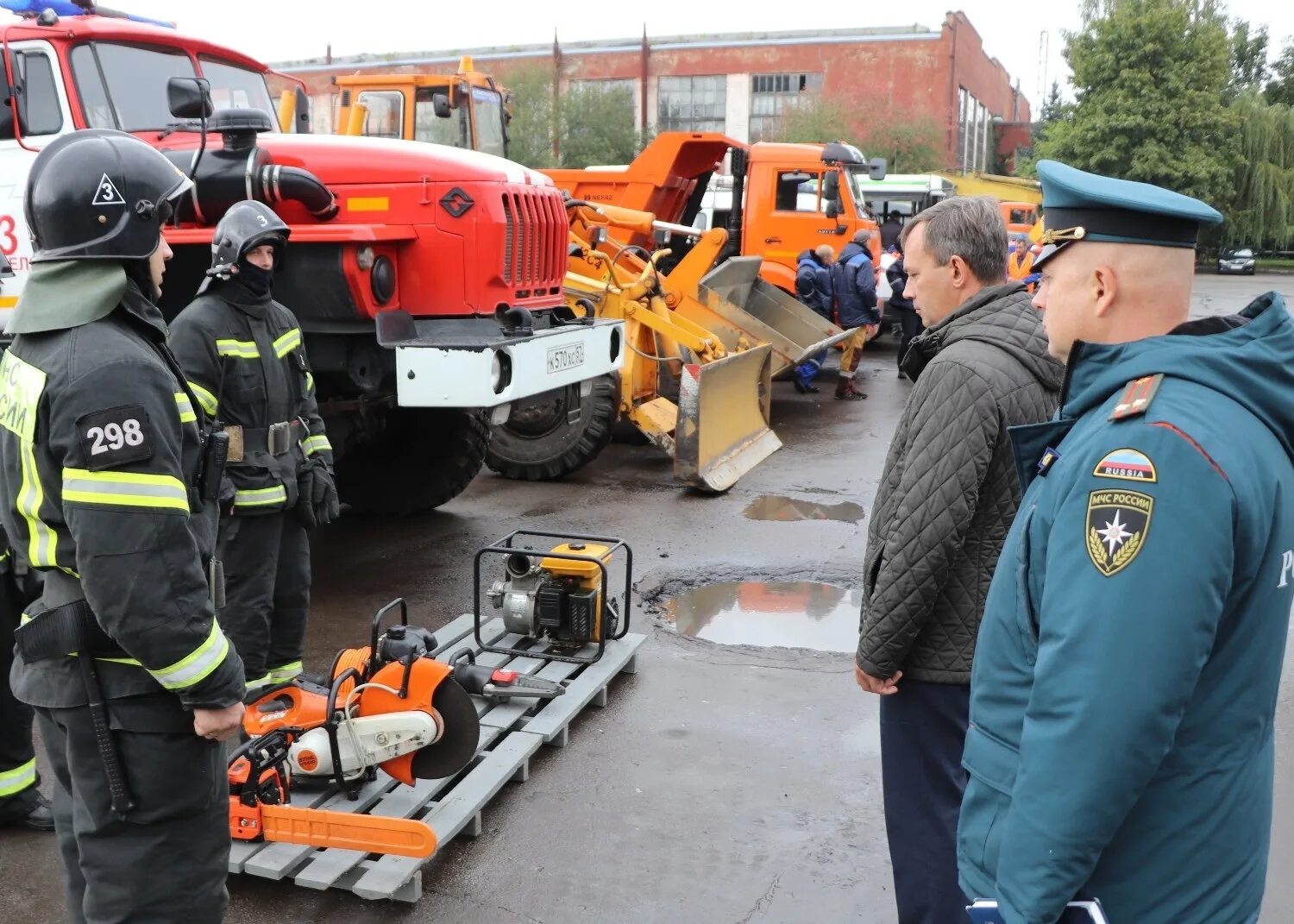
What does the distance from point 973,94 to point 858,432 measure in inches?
1728

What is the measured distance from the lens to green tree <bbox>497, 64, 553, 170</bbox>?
39.1 m

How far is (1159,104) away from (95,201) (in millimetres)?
40757

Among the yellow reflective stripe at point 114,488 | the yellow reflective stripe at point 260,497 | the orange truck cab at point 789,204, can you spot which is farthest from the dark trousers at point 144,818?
the orange truck cab at point 789,204

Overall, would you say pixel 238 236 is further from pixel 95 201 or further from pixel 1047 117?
pixel 1047 117

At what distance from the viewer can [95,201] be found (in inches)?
95.3

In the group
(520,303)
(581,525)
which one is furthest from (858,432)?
(520,303)

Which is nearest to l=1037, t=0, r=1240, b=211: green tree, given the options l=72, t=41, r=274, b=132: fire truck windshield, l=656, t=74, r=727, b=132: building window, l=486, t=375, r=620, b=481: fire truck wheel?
l=656, t=74, r=727, b=132: building window

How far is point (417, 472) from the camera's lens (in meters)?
7.74

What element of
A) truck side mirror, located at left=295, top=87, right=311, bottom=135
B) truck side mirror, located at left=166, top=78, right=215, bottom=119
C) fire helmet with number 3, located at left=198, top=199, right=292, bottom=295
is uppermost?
truck side mirror, located at left=295, top=87, right=311, bottom=135

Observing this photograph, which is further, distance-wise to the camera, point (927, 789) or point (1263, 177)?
point (1263, 177)

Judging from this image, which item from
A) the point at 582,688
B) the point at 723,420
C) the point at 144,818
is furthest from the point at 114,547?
the point at 723,420

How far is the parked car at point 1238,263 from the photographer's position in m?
38.5

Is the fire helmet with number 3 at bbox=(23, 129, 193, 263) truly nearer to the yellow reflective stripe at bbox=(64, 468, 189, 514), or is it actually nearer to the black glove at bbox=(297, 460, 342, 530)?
the yellow reflective stripe at bbox=(64, 468, 189, 514)

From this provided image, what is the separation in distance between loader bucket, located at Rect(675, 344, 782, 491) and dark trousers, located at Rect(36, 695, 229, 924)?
6.01 meters
